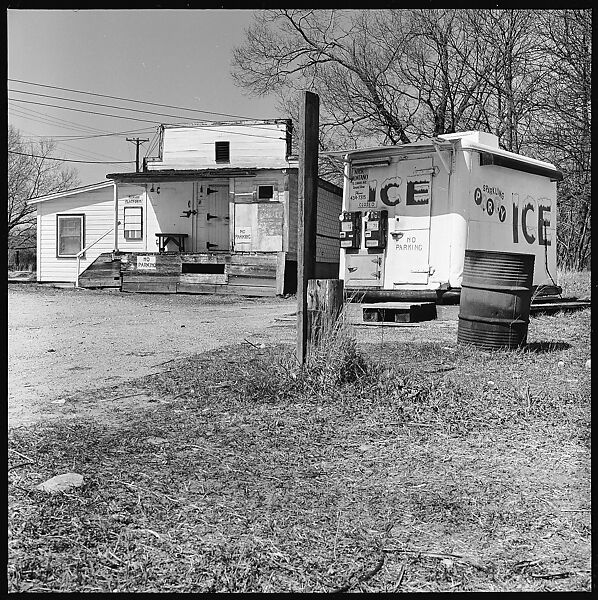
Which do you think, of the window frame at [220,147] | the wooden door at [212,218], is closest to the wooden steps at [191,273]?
the wooden door at [212,218]

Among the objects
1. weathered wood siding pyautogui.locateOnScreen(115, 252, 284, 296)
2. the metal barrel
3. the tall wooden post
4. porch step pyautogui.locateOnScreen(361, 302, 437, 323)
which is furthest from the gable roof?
the tall wooden post

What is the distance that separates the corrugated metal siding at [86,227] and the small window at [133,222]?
3.88 feet

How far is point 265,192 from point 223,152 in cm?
349

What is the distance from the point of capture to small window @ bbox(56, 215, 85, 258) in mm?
23766

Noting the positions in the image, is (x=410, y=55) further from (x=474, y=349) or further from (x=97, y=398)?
(x=97, y=398)

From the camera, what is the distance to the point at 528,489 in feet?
10.6

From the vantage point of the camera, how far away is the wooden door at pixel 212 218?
70.0 feet

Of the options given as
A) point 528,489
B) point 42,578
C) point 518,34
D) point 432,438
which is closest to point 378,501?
point 528,489

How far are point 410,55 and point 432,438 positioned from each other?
60.2 feet

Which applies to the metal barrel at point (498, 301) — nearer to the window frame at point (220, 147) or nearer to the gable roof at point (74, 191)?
the window frame at point (220, 147)

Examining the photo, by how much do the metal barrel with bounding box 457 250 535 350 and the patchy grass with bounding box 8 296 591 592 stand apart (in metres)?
1.72

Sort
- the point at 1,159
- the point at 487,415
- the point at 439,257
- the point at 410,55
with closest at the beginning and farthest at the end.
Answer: the point at 1,159 < the point at 487,415 < the point at 439,257 < the point at 410,55

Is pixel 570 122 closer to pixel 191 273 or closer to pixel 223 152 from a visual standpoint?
pixel 191 273
